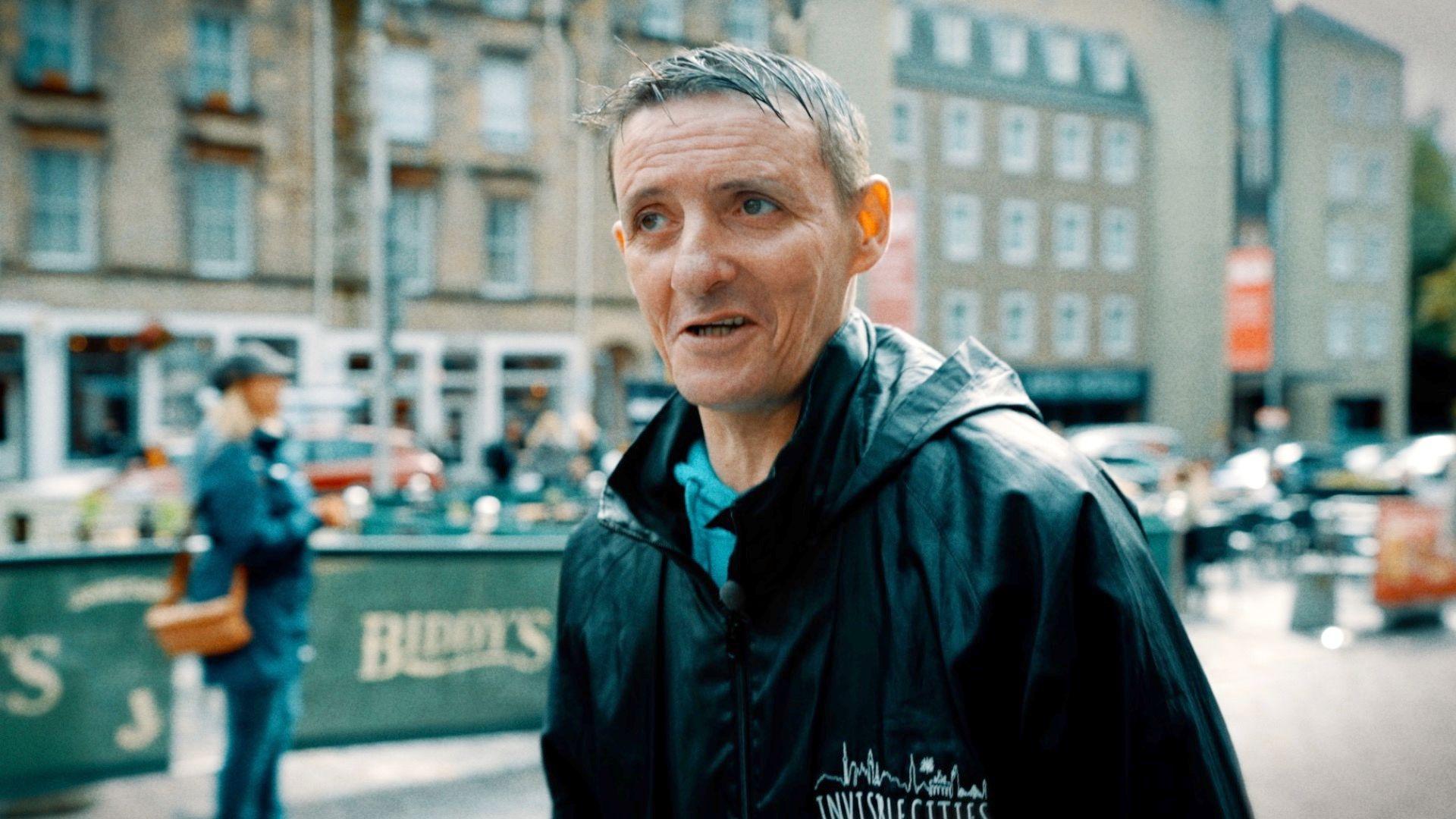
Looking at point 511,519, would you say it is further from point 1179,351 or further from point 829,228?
point 1179,351

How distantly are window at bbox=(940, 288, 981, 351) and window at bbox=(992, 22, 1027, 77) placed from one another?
700 cm

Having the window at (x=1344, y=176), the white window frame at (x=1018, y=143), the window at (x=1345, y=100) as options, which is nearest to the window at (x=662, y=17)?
the white window frame at (x=1018, y=143)

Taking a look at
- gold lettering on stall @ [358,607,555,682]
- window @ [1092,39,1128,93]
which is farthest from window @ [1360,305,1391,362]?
gold lettering on stall @ [358,607,555,682]

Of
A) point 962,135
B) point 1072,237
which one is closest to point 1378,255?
point 1072,237

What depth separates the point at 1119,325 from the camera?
3656 centimetres

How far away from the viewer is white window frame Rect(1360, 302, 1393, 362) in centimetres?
3822

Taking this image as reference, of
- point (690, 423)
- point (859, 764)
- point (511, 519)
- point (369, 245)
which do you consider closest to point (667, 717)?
point (859, 764)

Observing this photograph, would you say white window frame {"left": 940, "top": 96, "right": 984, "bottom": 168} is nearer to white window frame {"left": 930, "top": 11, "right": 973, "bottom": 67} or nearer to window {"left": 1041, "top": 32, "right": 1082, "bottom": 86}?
white window frame {"left": 930, "top": 11, "right": 973, "bottom": 67}

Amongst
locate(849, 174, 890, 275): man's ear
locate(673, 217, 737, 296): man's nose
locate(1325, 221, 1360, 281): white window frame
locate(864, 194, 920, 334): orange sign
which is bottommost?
locate(673, 217, 737, 296): man's nose

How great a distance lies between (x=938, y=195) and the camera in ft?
107

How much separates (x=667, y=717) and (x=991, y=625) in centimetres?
52

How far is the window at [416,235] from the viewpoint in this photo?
76.3 ft

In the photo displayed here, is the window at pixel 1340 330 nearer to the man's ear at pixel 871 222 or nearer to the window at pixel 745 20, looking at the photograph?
the window at pixel 745 20

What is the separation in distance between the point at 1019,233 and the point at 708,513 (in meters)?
34.9
